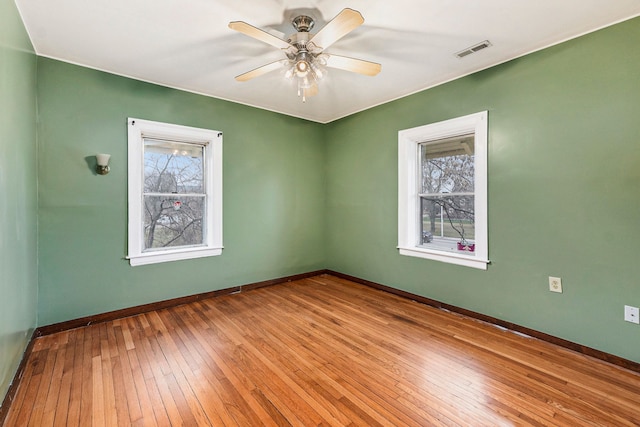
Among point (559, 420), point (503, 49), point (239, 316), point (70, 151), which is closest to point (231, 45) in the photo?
point (70, 151)

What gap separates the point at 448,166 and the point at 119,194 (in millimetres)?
3711

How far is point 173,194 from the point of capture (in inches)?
136

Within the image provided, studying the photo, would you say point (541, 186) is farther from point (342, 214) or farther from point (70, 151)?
point (70, 151)

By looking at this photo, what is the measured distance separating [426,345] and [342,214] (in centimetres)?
245

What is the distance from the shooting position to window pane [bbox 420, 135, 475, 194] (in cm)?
320

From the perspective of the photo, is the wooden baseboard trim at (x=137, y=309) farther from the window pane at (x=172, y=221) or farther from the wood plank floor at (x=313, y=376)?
the window pane at (x=172, y=221)

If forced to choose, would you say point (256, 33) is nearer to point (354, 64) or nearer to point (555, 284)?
point (354, 64)

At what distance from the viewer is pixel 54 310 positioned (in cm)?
272

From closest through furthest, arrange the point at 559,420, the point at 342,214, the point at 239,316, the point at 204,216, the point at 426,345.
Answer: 1. the point at 559,420
2. the point at 426,345
3. the point at 239,316
4. the point at 204,216
5. the point at 342,214

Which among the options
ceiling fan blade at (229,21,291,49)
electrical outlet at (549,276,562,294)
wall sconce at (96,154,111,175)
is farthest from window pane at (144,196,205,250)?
electrical outlet at (549,276,562,294)

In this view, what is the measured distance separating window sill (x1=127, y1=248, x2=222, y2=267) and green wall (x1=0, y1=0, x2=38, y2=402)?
804 mm

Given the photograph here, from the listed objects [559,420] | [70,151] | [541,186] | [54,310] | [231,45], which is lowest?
[559,420]

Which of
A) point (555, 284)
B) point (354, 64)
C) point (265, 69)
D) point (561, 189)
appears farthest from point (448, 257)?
point (265, 69)

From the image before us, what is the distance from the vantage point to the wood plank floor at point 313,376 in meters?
1.66
